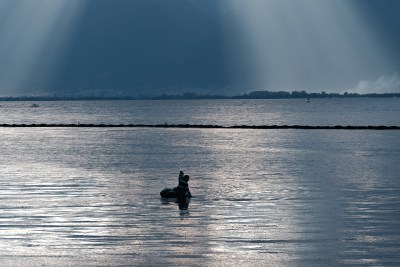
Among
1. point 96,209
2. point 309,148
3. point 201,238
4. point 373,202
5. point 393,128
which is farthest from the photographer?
point 393,128

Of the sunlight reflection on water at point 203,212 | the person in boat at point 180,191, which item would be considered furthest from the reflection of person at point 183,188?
the sunlight reflection on water at point 203,212

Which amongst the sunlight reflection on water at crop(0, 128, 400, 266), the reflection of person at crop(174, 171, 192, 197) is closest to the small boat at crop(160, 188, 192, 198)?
the reflection of person at crop(174, 171, 192, 197)

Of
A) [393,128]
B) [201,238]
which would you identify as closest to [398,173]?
[201,238]

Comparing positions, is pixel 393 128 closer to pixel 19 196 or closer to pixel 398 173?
pixel 398 173

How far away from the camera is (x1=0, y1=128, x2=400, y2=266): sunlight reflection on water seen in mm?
23656

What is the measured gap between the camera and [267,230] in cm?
2769

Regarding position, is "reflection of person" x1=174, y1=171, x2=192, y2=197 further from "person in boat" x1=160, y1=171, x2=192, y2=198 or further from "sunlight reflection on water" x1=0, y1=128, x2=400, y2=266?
"sunlight reflection on water" x1=0, y1=128, x2=400, y2=266

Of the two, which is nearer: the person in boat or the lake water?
the lake water

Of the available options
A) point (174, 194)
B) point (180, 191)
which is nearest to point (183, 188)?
point (180, 191)

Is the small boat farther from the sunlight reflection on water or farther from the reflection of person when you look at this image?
the sunlight reflection on water

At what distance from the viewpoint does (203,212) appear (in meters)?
32.5

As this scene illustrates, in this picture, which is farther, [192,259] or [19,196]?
[19,196]

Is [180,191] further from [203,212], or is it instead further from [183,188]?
[203,212]

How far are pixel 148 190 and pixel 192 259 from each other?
59.4ft
